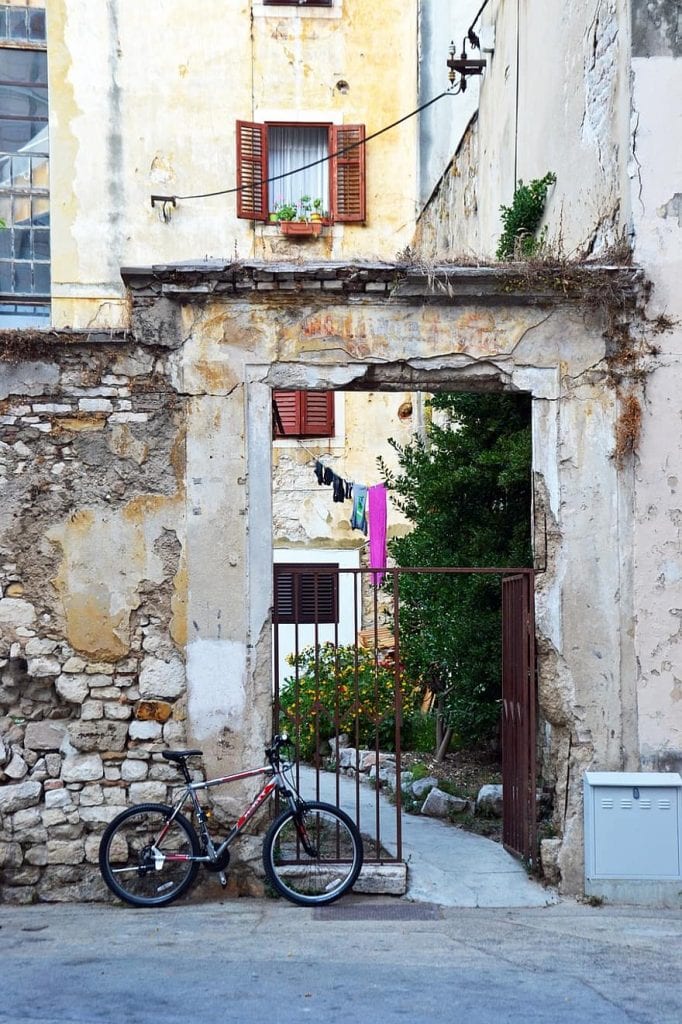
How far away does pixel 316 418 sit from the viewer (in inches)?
679

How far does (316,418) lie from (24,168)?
18.5 ft

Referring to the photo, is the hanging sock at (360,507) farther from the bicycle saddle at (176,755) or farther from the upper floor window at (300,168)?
the bicycle saddle at (176,755)

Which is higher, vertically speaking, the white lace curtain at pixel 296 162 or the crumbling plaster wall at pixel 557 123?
the white lace curtain at pixel 296 162

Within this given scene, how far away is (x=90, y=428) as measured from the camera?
820cm

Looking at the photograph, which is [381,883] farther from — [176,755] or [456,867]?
[176,755]

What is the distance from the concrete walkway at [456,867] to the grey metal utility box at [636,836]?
45 centimetres

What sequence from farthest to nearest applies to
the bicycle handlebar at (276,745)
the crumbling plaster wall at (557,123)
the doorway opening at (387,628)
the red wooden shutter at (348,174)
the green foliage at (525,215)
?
the red wooden shutter at (348,174), the green foliage at (525,215), the crumbling plaster wall at (557,123), the doorway opening at (387,628), the bicycle handlebar at (276,745)

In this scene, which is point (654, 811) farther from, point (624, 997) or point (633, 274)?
point (633, 274)

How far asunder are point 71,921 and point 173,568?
2.26 m

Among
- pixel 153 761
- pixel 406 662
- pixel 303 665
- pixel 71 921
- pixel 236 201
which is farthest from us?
pixel 236 201

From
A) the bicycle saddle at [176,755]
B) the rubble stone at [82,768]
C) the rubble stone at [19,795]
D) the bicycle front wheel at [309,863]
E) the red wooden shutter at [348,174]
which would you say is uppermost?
the red wooden shutter at [348,174]

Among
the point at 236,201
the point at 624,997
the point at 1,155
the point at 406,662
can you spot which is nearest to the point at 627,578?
the point at 624,997

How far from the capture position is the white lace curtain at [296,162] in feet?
58.5

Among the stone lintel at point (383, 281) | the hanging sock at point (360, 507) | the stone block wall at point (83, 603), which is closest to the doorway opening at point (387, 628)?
the hanging sock at point (360, 507)
